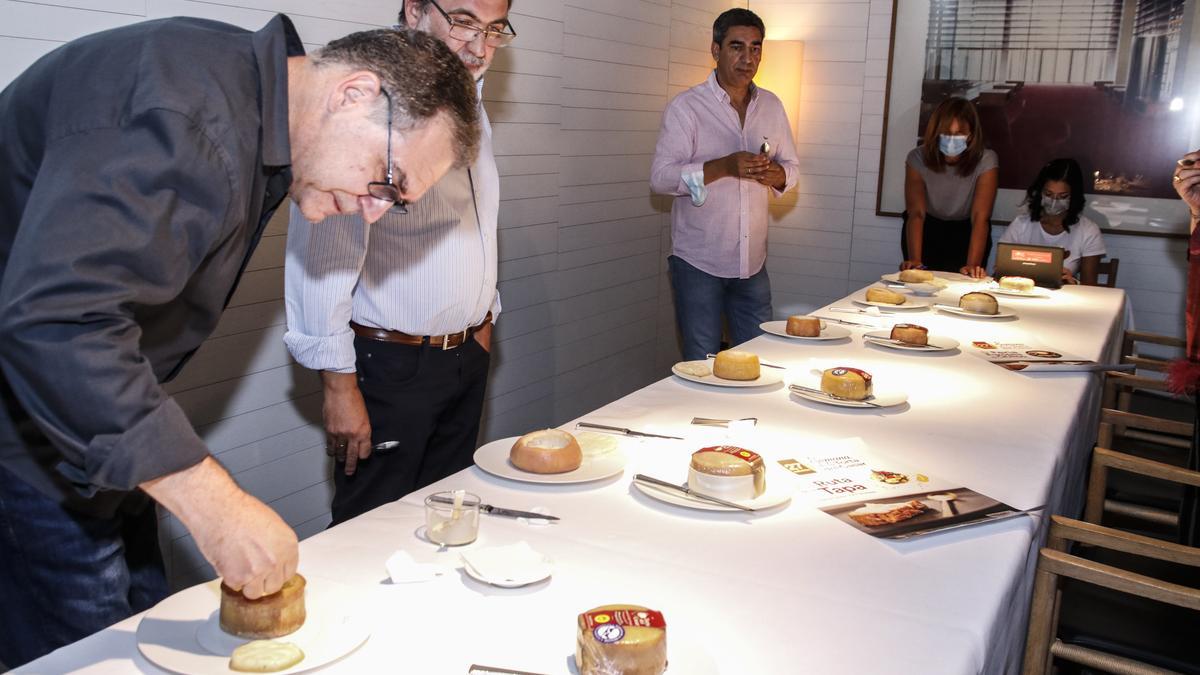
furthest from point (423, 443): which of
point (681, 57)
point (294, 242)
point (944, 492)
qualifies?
point (681, 57)

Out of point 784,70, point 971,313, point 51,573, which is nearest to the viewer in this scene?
point 51,573

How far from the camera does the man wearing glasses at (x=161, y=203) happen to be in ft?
3.24

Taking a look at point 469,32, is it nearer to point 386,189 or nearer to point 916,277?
point 386,189

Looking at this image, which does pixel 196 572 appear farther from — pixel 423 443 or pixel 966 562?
pixel 966 562

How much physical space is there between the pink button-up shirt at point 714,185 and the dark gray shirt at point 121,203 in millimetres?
2933

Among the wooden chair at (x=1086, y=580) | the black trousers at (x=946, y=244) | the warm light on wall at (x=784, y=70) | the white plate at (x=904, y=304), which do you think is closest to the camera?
the wooden chair at (x=1086, y=580)

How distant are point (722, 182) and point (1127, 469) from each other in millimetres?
2296

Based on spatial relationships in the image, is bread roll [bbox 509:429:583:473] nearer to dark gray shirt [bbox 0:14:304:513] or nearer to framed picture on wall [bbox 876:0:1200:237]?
dark gray shirt [bbox 0:14:304:513]

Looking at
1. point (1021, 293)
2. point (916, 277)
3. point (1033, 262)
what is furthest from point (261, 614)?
point (1033, 262)

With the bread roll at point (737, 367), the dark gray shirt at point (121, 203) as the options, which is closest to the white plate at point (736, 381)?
the bread roll at point (737, 367)

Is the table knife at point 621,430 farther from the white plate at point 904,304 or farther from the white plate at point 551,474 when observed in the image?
the white plate at point 904,304

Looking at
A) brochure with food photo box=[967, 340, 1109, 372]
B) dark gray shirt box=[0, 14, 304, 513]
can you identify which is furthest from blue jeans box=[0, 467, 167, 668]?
brochure with food photo box=[967, 340, 1109, 372]

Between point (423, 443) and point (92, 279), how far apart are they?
4.67 feet

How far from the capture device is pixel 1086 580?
5.41 ft
